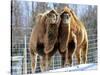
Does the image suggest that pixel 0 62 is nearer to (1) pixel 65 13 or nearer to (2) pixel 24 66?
(2) pixel 24 66

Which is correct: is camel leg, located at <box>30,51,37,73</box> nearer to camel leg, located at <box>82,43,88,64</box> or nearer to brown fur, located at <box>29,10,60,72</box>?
brown fur, located at <box>29,10,60,72</box>

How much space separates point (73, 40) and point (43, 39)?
368 mm

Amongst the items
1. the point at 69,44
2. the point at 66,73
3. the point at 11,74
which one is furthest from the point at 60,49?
the point at 11,74

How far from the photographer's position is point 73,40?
2.63m

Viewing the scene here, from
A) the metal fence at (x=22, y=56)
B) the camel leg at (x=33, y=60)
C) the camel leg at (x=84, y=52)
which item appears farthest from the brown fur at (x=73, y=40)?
the camel leg at (x=33, y=60)

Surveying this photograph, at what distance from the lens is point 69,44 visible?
2.61 metres

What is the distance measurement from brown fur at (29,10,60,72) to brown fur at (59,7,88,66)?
0.10 metres

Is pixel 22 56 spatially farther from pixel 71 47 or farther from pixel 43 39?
pixel 71 47

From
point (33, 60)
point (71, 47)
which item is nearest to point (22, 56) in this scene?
point (33, 60)

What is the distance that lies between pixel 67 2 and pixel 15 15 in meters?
0.63

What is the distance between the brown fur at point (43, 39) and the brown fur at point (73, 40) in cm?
10

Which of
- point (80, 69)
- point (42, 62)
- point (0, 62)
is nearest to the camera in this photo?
point (0, 62)

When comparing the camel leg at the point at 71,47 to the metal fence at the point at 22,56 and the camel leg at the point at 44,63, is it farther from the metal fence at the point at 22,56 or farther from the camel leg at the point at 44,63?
the camel leg at the point at 44,63

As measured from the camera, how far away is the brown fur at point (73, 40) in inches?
102
